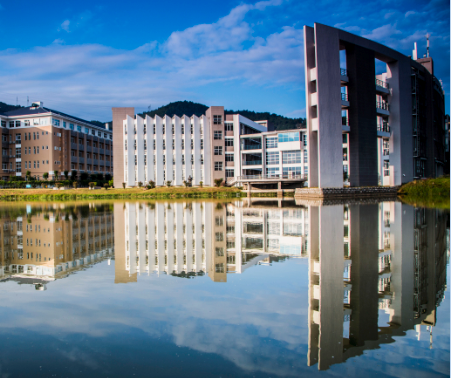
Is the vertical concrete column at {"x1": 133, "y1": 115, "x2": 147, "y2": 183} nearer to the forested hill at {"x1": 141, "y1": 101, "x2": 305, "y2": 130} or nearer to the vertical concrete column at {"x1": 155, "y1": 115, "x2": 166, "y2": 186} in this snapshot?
the vertical concrete column at {"x1": 155, "y1": 115, "x2": 166, "y2": 186}

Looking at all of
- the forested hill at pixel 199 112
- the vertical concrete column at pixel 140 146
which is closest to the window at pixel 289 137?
the vertical concrete column at pixel 140 146

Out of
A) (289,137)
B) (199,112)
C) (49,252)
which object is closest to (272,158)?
(289,137)

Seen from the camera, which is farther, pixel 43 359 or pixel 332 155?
pixel 332 155

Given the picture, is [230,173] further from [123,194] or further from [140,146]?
[123,194]

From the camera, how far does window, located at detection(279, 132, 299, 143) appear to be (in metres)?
51.0

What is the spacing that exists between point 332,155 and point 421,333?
3042cm

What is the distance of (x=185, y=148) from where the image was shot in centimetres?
5916

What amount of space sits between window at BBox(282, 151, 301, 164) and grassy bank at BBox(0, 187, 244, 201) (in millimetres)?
9576

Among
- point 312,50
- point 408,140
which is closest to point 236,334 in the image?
point 312,50

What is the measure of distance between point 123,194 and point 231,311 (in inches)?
1890

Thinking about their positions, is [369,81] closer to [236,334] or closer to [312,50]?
[312,50]

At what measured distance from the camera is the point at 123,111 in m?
61.2

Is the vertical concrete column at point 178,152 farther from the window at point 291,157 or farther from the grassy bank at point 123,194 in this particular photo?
the window at point 291,157

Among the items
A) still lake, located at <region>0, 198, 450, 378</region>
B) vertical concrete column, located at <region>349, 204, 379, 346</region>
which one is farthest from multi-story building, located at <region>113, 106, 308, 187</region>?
still lake, located at <region>0, 198, 450, 378</region>
